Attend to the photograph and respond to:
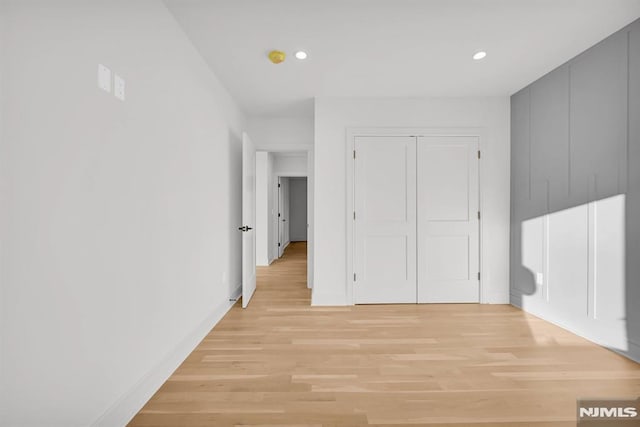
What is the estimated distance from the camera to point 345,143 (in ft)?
12.2

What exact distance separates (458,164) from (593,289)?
1.75m

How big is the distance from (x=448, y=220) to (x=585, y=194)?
1313 millimetres

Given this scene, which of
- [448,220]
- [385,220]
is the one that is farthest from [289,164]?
[448,220]

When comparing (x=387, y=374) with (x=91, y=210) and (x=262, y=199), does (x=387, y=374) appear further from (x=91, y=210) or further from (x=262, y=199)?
(x=262, y=199)

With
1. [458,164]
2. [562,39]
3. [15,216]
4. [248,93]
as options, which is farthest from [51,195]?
[458,164]

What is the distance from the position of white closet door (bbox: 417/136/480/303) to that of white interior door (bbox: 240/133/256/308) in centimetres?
199

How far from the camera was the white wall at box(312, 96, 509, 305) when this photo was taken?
3.73 metres

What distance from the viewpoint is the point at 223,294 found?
340 cm

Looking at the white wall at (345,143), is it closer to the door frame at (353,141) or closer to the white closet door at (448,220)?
the door frame at (353,141)

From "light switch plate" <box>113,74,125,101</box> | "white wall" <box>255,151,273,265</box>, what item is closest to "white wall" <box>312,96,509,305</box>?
"light switch plate" <box>113,74,125,101</box>

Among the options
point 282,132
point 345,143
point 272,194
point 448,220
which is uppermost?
point 282,132

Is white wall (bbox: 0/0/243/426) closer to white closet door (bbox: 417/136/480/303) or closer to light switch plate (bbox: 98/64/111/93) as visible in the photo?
light switch plate (bbox: 98/64/111/93)

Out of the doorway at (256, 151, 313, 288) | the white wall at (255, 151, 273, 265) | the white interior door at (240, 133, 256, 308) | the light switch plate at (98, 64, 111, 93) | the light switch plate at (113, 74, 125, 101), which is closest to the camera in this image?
the light switch plate at (98, 64, 111, 93)

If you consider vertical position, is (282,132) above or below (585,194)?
above
